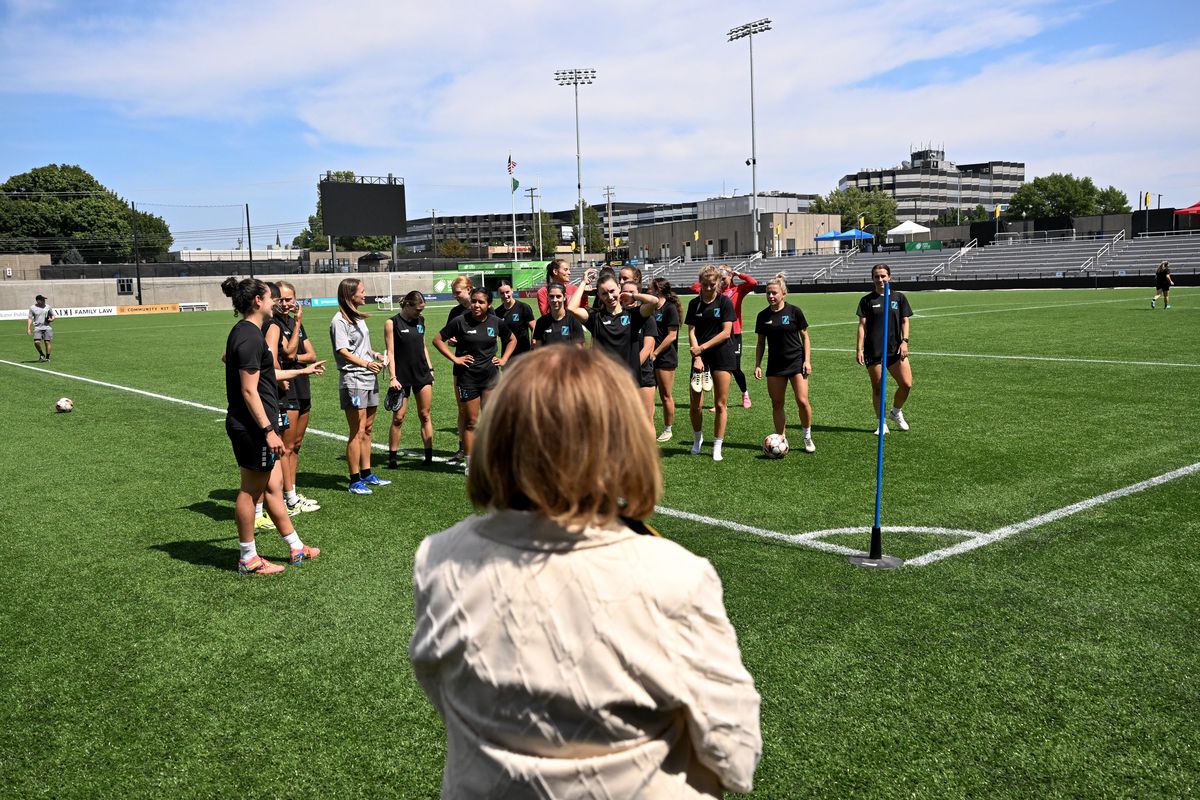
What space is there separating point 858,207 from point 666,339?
126 m

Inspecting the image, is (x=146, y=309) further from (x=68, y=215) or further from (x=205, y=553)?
(x=205, y=553)

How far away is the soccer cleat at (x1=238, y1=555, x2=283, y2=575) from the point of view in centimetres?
661

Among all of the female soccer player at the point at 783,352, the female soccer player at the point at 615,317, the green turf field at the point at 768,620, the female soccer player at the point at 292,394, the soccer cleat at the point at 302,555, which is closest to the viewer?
the green turf field at the point at 768,620

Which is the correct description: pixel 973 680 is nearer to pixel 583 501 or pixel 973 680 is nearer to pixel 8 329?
pixel 583 501

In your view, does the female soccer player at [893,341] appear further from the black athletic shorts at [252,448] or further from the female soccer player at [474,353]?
the black athletic shorts at [252,448]

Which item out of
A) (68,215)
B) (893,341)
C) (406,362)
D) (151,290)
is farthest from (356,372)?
(68,215)

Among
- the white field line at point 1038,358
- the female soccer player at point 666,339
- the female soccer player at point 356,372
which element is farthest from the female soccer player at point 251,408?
the white field line at point 1038,358

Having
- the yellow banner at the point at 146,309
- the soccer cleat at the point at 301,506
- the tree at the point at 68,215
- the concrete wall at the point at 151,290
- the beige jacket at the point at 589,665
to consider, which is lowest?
the soccer cleat at the point at 301,506

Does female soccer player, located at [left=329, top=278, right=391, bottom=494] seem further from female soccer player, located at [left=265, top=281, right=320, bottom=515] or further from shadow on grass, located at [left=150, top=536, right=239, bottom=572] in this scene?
shadow on grass, located at [left=150, top=536, right=239, bottom=572]

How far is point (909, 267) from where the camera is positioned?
6134 centimetres

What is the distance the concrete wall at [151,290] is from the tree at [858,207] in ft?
240

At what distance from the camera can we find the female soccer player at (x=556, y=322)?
9.70m

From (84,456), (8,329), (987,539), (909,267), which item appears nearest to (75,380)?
(84,456)

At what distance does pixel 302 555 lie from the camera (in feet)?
22.4
